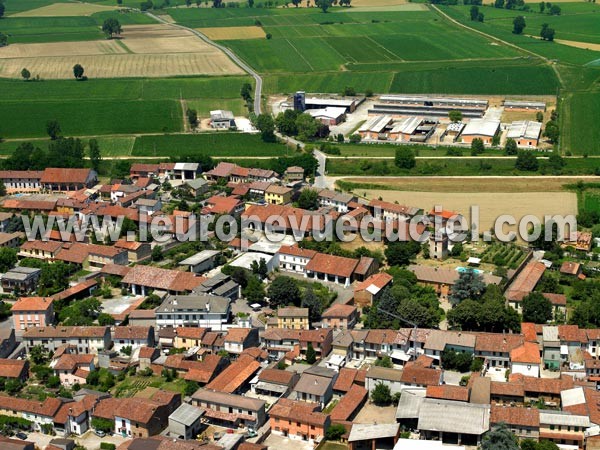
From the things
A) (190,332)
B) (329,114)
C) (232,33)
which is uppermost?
(232,33)

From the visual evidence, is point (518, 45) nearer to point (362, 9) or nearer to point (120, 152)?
point (362, 9)

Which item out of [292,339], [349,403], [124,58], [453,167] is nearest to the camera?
[349,403]

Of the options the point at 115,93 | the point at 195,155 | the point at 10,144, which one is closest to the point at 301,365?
the point at 195,155

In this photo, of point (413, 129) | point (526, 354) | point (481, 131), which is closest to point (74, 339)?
point (526, 354)

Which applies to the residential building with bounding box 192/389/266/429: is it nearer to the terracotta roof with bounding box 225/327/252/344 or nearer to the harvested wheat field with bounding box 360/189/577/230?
the terracotta roof with bounding box 225/327/252/344

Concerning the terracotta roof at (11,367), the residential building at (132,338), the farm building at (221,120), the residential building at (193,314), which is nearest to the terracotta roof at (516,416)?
the residential building at (193,314)

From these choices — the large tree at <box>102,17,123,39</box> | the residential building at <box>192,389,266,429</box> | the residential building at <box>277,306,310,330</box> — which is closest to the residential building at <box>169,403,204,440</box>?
the residential building at <box>192,389,266,429</box>

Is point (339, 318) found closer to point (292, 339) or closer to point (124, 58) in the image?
point (292, 339)
